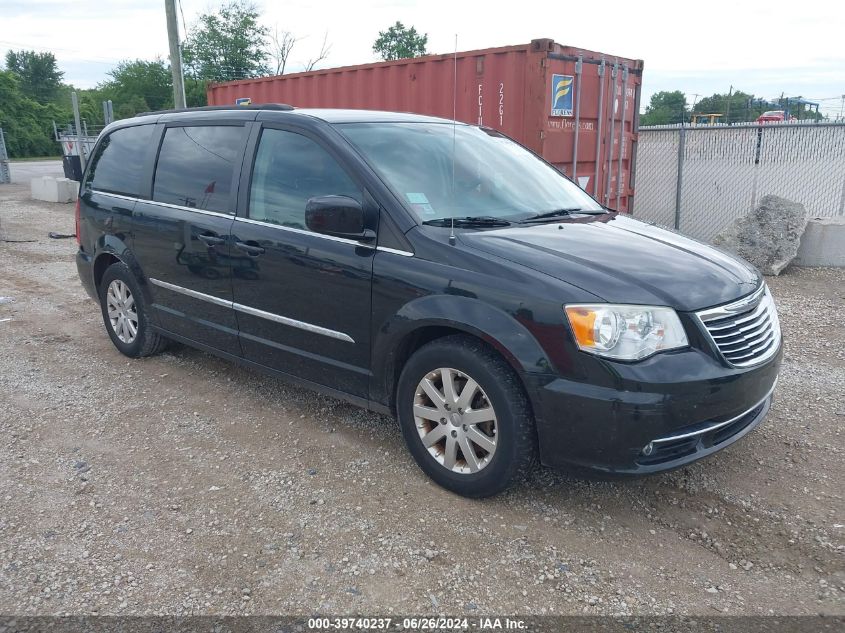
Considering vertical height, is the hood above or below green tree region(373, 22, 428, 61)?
below

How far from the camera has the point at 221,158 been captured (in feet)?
14.2

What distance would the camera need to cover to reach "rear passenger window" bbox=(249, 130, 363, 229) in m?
3.73

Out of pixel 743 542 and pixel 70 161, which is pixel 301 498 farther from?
pixel 70 161

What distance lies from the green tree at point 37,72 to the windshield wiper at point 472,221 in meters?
74.3

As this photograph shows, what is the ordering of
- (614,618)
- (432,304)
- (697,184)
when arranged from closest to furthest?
(614,618) < (432,304) < (697,184)

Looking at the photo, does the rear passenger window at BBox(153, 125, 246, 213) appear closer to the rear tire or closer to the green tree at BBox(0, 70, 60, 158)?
the rear tire

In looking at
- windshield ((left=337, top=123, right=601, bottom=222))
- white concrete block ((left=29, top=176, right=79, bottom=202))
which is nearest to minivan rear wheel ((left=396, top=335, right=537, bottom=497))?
windshield ((left=337, top=123, right=601, bottom=222))

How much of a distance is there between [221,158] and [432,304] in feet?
6.36

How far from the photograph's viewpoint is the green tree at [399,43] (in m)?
52.0

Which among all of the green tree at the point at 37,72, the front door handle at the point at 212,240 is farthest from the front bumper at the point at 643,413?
the green tree at the point at 37,72

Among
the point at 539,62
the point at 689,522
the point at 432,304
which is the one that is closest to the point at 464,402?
the point at 432,304

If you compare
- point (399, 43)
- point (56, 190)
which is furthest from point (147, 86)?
point (56, 190)

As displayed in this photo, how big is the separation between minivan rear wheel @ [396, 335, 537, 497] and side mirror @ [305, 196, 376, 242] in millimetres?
700

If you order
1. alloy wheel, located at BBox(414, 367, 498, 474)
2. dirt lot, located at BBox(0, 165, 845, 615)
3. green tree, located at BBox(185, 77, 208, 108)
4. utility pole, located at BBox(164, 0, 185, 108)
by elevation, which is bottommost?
dirt lot, located at BBox(0, 165, 845, 615)
